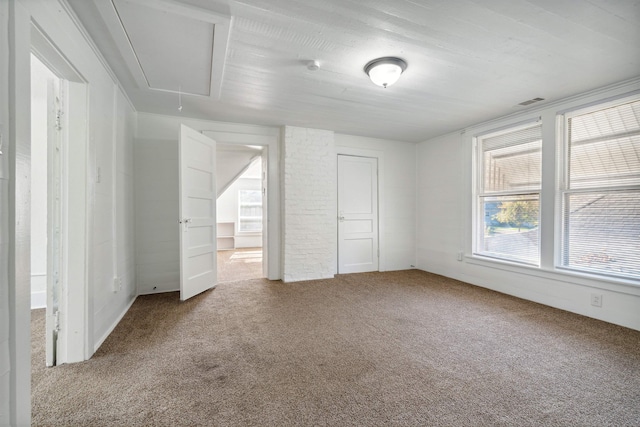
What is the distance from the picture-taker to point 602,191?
9.06ft

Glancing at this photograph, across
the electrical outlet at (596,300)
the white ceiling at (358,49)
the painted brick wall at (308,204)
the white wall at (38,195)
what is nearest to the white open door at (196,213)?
the white ceiling at (358,49)

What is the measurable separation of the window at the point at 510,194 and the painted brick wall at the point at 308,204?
7.42 feet

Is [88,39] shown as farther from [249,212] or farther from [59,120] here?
[249,212]

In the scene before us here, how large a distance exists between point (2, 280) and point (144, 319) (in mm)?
1811

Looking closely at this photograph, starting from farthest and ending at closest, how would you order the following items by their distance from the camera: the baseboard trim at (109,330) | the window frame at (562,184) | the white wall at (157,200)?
1. the white wall at (157,200)
2. the window frame at (562,184)
3. the baseboard trim at (109,330)

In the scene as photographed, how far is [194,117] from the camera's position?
3.72m

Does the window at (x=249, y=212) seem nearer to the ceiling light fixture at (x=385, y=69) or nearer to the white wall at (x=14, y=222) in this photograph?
the ceiling light fixture at (x=385, y=69)

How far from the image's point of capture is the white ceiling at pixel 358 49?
5.51 feet

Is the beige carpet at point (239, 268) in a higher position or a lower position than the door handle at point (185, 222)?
lower

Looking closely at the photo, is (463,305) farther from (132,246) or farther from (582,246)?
(132,246)

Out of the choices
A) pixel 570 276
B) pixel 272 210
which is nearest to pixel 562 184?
pixel 570 276

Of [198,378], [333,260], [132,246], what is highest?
[132,246]

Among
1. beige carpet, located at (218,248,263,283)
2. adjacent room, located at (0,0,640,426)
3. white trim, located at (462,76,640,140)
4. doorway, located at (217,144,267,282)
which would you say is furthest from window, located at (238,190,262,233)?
white trim, located at (462,76,640,140)

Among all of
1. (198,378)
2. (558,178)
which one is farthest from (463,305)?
(198,378)
